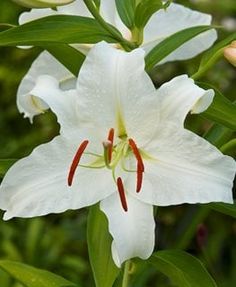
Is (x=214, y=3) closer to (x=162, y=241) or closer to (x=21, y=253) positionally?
(x=162, y=241)

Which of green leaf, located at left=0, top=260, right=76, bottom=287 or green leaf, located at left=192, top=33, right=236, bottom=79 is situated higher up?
green leaf, located at left=192, top=33, right=236, bottom=79

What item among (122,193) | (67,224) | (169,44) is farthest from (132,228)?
(67,224)

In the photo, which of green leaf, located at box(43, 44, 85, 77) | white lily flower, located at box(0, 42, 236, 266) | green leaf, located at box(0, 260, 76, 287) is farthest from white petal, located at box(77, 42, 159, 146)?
green leaf, located at box(0, 260, 76, 287)

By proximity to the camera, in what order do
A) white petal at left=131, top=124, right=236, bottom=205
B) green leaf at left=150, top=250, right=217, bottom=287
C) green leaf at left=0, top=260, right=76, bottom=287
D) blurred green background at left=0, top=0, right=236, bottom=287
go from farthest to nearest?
blurred green background at left=0, top=0, right=236, bottom=287 < green leaf at left=0, top=260, right=76, bottom=287 < green leaf at left=150, top=250, right=217, bottom=287 < white petal at left=131, top=124, right=236, bottom=205

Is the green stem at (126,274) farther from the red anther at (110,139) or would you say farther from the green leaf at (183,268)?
the red anther at (110,139)

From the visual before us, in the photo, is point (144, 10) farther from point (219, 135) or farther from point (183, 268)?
point (183, 268)

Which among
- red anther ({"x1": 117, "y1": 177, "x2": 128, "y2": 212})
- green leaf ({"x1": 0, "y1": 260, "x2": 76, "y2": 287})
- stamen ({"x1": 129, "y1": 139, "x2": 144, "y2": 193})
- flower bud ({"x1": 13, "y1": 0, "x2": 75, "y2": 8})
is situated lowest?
green leaf ({"x1": 0, "y1": 260, "x2": 76, "y2": 287})

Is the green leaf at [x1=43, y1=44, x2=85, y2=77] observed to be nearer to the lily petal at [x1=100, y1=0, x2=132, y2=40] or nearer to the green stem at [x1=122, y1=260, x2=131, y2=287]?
the lily petal at [x1=100, y1=0, x2=132, y2=40]
